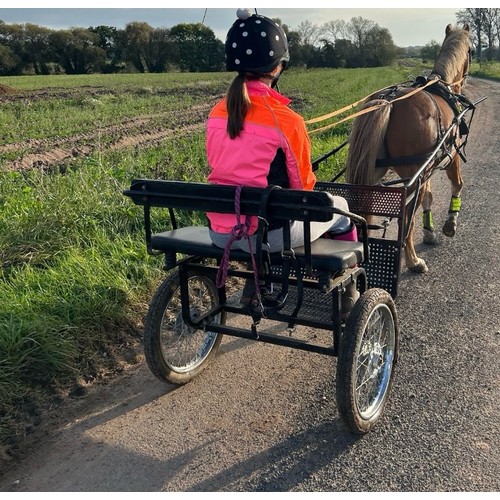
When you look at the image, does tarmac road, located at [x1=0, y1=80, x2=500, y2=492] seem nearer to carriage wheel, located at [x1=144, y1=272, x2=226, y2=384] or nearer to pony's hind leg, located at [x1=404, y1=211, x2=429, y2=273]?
carriage wheel, located at [x1=144, y1=272, x2=226, y2=384]

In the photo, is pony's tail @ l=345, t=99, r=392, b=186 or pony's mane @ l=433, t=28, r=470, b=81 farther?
pony's mane @ l=433, t=28, r=470, b=81

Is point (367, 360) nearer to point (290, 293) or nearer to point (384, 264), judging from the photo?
point (290, 293)

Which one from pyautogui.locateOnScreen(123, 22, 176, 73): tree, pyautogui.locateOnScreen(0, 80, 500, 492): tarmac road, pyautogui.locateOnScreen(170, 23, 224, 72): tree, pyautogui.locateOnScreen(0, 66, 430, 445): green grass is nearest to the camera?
pyautogui.locateOnScreen(0, 80, 500, 492): tarmac road

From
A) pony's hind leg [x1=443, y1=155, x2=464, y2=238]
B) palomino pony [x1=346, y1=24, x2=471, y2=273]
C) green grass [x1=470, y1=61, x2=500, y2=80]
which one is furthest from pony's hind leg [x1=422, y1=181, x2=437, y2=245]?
green grass [x1=470, y1=61, x2=500, y2=80]

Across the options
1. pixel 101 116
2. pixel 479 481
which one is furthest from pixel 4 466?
pixel 101 116

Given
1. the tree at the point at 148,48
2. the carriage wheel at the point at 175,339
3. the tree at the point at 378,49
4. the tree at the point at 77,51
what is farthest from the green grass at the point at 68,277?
the tree at the point at 378,49

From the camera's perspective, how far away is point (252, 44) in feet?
8.27

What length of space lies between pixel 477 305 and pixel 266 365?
1882 millimetres

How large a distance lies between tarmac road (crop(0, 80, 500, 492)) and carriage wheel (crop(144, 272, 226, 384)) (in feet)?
0.35

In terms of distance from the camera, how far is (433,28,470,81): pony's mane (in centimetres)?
605

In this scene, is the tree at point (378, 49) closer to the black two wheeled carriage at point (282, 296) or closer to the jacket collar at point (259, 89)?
the black two wheeled carriage at point (282, 296)

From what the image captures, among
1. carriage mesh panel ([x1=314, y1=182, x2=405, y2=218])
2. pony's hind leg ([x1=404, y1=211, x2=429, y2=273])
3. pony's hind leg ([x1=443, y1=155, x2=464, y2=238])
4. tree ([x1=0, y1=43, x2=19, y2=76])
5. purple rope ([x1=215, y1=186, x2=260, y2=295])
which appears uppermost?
tree ([x1=0, y1=43, x2=19, y2=76])

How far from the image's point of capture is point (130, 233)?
521cm

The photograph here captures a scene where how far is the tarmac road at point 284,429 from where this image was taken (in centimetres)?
253
